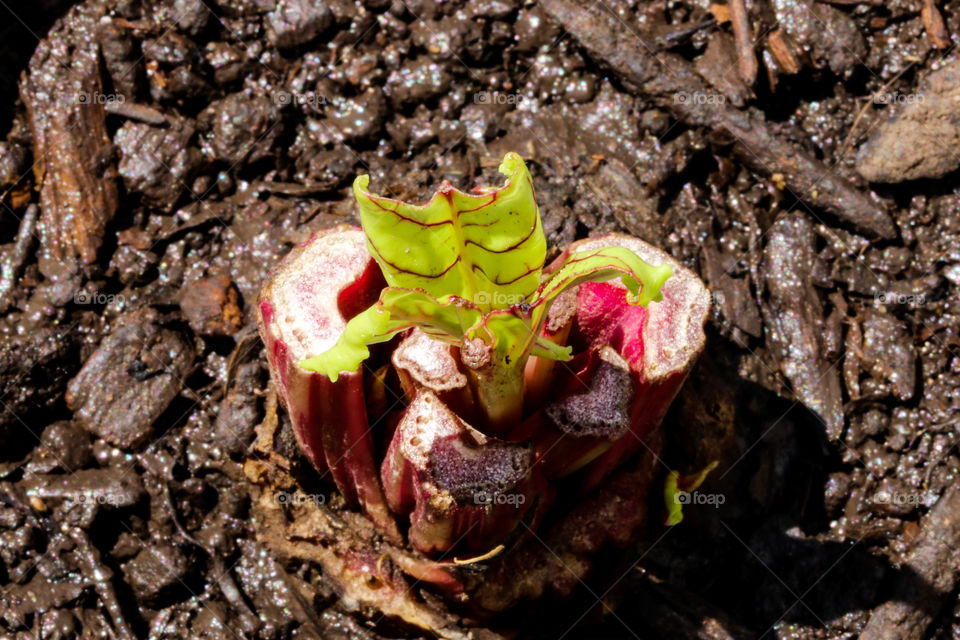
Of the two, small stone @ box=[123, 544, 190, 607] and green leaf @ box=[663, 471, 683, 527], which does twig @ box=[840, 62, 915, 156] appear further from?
small stone @ box=[123, 544, 190, 607]

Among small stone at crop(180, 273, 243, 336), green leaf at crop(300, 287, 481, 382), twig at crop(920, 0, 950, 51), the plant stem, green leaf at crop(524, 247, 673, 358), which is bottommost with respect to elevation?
twig at crop(920, 0, 950, 51)

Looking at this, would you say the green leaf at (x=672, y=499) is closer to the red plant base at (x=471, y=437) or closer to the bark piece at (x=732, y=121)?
the red plant base at (x=471, y=437)

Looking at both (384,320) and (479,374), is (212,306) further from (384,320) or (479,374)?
(384,320)

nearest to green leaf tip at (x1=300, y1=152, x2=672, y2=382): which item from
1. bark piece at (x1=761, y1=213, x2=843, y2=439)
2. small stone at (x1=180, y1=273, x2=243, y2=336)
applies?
small stone at (x1=180, y1=273, x2=243, y2=336)

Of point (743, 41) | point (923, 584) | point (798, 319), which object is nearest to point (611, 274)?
point (798, 319)

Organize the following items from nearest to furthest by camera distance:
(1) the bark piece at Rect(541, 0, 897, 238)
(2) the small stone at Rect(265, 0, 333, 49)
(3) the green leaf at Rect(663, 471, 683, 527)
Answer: (3) the green leaf at Rect(663, 471, 683, 527) → (1) the bark piece at Rect(541, 0, 897, 238) → (2) the small stone at Rect(265, 0, 333, 49)

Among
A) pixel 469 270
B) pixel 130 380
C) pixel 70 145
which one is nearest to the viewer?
pixel 469 270

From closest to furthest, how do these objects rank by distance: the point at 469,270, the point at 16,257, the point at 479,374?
the point at 469,270 < the point at 479,374 < the point at 16,257
